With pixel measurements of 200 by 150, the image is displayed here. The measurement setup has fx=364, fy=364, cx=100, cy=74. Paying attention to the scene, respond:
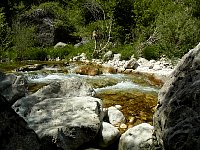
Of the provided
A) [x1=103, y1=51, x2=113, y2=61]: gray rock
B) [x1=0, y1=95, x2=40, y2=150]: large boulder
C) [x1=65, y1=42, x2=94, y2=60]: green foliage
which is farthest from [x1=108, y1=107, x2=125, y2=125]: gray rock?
[x1=65, y1=42, x2=94, y2=60]: green foliage

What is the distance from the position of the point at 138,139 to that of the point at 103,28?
19.5m

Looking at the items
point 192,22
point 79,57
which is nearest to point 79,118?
point 192,22

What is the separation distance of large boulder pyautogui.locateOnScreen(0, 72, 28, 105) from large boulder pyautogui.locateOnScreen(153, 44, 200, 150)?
13.4 ft

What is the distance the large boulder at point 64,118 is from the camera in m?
5.96

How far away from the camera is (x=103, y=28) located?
25094 mm

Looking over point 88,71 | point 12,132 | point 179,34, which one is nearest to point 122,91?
point 88,71

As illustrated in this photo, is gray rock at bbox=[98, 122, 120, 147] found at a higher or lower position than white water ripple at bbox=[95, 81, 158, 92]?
higher

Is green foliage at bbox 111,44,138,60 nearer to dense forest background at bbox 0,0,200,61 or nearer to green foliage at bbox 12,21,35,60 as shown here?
dense forest background at bbox 0,0,200,61

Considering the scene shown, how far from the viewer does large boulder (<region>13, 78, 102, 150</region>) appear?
596cm

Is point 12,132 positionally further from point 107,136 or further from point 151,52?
point 151,52

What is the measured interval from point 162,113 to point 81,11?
998 inches

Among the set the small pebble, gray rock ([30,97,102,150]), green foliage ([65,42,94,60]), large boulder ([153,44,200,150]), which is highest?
large boulder ([153,44,200,150])

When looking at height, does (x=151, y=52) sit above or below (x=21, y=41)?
above

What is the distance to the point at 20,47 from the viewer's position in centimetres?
2545
